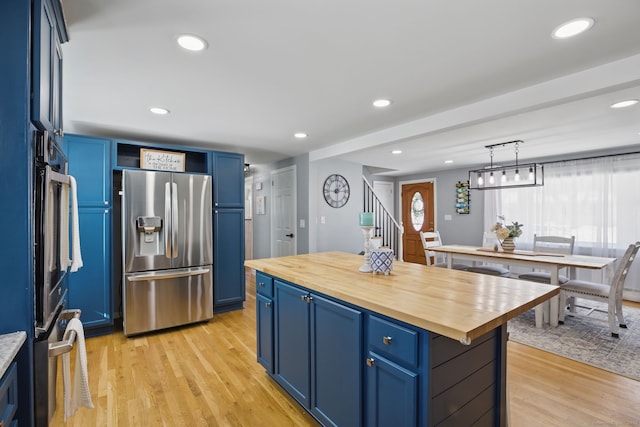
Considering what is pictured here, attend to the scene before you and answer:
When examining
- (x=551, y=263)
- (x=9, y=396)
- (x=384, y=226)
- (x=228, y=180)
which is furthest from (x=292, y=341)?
(x=384, y=226)

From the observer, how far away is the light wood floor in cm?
195

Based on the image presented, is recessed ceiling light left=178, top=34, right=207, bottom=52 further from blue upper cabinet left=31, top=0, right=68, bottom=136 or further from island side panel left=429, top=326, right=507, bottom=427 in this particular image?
island side panel left=429, top=326, right=507, bottom=427

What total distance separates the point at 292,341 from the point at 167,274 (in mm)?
2047

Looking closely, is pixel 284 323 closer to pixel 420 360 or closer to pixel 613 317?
pixel 420 360

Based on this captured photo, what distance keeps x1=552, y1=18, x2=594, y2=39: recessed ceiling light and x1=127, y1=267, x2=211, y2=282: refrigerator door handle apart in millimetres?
3684

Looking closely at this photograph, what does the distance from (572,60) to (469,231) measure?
4.83 meters

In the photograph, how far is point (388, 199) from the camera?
7.80m

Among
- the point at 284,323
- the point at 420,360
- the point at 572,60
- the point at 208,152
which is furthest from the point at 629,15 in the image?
the point at 208,152

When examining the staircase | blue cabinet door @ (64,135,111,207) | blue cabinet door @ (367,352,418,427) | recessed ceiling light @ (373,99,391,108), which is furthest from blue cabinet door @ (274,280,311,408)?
the staircase

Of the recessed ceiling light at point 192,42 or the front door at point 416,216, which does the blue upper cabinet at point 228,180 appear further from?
the front door at point 416,216

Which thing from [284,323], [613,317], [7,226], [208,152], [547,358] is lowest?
[547,358]

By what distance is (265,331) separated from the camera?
2355 millimetres

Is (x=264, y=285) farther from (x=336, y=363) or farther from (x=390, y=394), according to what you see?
(x=390, y=394)

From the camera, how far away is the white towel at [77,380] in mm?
1262
